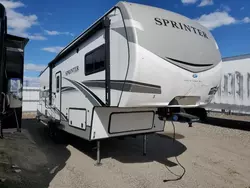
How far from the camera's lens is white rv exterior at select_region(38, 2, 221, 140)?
13.6ft

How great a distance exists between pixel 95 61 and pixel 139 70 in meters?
1.55

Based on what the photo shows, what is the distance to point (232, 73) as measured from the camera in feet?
35.3

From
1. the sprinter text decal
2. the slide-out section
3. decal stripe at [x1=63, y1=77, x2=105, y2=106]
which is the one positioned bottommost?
the slide-out section

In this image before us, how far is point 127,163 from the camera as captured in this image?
5656 millimetres

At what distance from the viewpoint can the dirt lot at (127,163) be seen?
4.47 metres

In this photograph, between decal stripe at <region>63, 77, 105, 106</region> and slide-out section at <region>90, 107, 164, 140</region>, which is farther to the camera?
slide-out section at <region>90, 107, 164, 140</region>

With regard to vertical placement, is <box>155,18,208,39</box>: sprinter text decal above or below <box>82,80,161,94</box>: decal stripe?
above

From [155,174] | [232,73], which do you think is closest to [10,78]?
[155,174]

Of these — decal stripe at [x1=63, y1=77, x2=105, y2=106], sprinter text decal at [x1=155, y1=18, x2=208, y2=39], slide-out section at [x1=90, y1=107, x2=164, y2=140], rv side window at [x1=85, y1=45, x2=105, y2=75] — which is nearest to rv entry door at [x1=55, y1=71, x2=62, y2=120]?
decal stripe at [x1=63, y1=77, x2=105, y2=106]

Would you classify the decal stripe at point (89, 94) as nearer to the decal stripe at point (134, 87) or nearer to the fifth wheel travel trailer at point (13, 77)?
the decal stripe at point (134, 87)

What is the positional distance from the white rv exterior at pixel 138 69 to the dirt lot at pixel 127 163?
2.53 ft

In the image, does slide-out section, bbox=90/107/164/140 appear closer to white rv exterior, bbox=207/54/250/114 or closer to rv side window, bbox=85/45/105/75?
rv side window, bbox=85/45/105/75

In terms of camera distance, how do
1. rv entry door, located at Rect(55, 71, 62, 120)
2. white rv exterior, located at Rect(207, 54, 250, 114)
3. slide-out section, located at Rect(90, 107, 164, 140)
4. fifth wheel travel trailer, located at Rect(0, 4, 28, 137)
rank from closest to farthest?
fifth wheel travel trailer, located at Rect(0, 4, 28, 137)
slide-out section, located at Rect(90, 107, 164, 140)
rv entry door, located at Rect(55, 71, 62, 120)
white rv exterior, located at Rect(207, 54, 250, 114)

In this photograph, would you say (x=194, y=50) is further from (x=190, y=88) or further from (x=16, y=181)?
(x=16, y=181)
